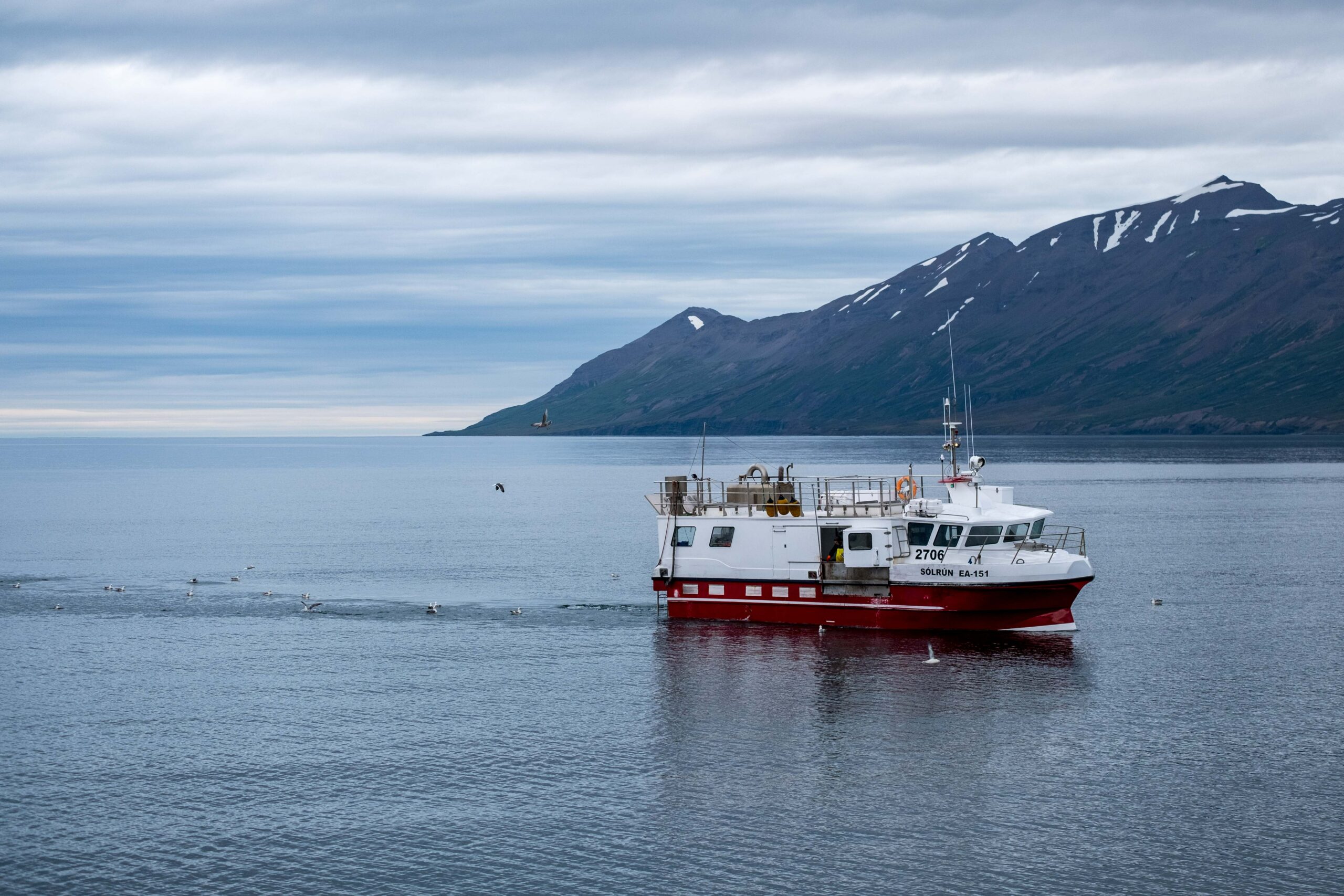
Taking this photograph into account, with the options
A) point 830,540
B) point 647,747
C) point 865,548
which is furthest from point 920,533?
point 647,747

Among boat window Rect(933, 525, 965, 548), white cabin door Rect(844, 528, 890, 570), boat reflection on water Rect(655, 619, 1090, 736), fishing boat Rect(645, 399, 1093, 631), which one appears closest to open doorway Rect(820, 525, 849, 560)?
fishing boat Rect(645, 399, 1093, 631)

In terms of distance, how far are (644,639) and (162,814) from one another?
100 feet

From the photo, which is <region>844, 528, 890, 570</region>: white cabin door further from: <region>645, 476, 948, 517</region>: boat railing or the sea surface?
the sea surface

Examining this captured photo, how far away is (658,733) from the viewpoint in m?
48.7

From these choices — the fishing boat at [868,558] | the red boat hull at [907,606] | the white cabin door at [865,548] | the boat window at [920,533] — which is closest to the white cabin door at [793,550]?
the fishing boat at [868,558]

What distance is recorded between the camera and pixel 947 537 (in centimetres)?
6519

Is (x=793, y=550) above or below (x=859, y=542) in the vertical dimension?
below

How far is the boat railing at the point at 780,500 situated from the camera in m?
68.3

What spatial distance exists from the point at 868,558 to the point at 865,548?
1.75 feet

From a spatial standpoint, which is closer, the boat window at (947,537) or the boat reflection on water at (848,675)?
the boat reflection on water at (848,675)

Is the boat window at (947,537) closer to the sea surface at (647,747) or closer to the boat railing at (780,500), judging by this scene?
the boat railing at (780,500)

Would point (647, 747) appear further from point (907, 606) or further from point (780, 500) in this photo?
point (780, 500)

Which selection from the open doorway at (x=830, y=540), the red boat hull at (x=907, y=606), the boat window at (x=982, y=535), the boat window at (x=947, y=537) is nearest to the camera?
the red boat hull at (x=907, y=606)

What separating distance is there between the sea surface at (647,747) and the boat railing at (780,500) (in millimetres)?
6134
